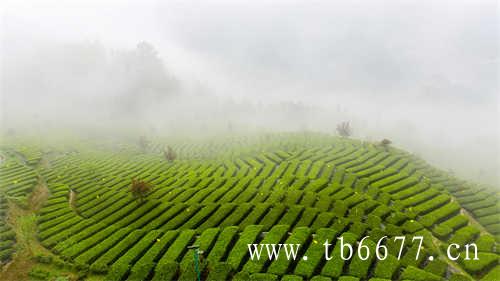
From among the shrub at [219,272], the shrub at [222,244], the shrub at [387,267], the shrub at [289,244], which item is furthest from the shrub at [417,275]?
the shrub at [222,244]

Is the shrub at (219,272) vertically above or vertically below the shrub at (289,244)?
below

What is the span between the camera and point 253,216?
29.6m

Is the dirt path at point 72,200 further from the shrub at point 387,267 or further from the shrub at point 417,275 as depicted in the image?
the shrub at point 417,275

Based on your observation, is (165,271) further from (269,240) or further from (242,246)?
(269,240)

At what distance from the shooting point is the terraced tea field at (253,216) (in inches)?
894

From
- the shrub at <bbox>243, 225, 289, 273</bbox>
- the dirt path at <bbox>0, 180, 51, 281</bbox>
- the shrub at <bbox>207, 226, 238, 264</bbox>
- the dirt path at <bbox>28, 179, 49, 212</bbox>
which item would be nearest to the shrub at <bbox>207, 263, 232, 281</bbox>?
the shrub at <bbox>207, 226, 238, 264</bbox>

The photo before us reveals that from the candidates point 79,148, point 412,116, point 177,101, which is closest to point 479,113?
point 412,116

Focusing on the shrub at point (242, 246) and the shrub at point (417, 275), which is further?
the shrub at point (242, 246)

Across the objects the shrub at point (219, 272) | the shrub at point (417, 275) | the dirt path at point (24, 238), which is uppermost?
the shrub at point (417, 275)

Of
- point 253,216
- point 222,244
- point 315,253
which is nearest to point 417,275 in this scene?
point 315,253

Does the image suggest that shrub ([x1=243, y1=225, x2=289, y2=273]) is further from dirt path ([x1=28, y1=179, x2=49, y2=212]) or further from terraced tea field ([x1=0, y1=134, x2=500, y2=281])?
dirt path ([x1=28, y1=179, x2=49, y2=212])

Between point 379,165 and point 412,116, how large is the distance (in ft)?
405

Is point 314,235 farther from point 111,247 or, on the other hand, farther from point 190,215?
point 111,247

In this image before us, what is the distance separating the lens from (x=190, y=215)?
31.1 meters
